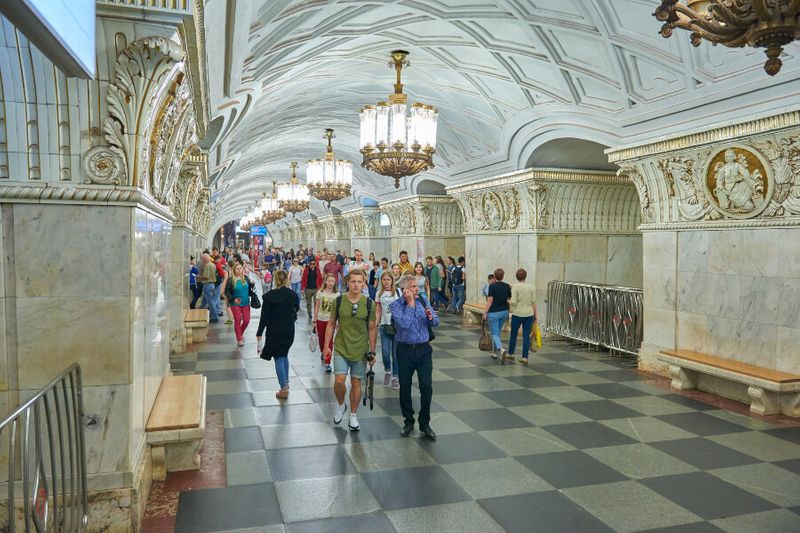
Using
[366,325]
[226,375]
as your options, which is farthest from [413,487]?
[226,375]

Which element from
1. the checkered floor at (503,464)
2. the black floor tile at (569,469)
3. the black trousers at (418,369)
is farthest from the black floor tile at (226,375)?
the black floor tile at (569,469)

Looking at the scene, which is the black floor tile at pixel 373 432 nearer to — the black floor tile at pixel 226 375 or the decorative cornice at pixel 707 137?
the black floor tile at pixel 226 375

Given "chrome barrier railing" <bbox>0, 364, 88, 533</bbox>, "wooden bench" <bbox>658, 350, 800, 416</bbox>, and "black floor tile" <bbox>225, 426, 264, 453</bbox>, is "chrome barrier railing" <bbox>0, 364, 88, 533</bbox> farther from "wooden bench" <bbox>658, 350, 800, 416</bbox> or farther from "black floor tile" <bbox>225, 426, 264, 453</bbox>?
"wooden bench" <bbox>658, 350, 800, 416</bbox>

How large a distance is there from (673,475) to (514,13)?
527cm

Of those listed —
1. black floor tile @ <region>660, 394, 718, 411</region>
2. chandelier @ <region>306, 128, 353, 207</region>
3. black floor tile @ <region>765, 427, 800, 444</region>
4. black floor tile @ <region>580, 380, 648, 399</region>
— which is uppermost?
chandelier @ <region>306, 128, 353, 207</region>

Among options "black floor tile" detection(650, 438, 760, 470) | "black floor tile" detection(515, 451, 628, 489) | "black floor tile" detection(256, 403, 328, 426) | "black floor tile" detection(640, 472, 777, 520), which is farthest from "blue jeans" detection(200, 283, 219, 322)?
"black floor tile" detection(640, 472, 777, 520)

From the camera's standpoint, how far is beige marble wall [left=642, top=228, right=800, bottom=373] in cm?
641

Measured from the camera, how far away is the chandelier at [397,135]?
7.89 meters

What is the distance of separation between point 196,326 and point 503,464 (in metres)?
6.87

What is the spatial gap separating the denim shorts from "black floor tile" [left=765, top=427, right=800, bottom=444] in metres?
3.88

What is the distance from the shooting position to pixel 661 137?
24.9 ft

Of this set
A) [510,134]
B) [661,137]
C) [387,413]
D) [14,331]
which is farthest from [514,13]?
[14,331]

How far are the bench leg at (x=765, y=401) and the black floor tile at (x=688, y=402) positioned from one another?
1.38 feet

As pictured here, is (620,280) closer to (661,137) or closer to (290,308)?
(661,137)
